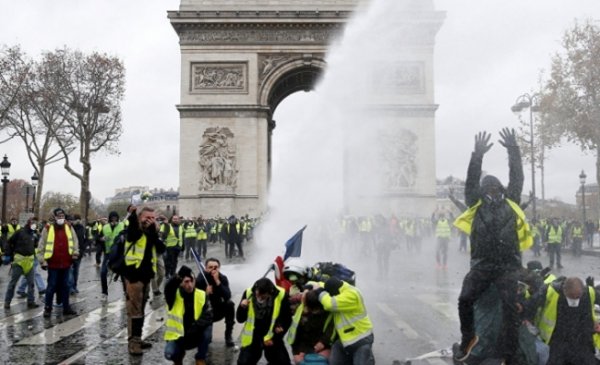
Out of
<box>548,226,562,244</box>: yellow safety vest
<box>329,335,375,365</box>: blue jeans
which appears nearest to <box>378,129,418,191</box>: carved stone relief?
<box>548,226,562,244</box>: yellow safety vest

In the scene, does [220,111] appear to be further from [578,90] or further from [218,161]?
[578,90]

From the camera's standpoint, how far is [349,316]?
5137mm

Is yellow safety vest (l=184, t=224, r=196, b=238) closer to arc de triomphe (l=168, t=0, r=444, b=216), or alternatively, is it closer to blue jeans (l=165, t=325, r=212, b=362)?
arc de triomphe (l=168, t=0, r=444, b=216)

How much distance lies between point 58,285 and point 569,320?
7.74 meters

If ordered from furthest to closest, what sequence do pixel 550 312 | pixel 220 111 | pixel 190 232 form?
pixel 220 111
pixel 190 232
pixel 550 312

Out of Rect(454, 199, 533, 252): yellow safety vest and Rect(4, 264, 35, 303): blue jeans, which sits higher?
Rect(454, 199, 533, 252): yellow safety vest

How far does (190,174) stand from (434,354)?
27.3 m

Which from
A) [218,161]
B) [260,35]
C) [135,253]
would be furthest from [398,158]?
[135,253]

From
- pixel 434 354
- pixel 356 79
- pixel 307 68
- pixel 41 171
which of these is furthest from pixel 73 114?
pixel 434 354

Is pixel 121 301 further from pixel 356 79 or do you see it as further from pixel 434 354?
pixel 356 79

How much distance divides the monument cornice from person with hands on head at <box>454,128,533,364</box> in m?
28.2

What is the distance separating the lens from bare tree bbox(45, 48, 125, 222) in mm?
35438

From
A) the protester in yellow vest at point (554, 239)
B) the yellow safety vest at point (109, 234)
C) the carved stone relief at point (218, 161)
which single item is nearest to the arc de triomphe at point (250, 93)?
the carved stone relief at point (218, 161)

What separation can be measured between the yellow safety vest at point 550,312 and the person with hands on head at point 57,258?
7265 millimetres
